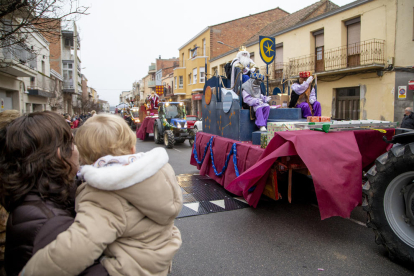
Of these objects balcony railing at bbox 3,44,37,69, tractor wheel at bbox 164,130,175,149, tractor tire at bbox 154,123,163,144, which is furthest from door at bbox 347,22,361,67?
balcony railing at bbox 3,44,37,69

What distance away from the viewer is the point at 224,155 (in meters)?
5.42

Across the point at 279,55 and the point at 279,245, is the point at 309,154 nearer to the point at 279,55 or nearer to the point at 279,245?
the point at 279,245

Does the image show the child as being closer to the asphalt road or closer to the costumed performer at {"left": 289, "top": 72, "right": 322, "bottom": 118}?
the asphalt road

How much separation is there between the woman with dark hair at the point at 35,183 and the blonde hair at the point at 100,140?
0.22 feet

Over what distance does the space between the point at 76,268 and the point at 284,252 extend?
8.30 feet

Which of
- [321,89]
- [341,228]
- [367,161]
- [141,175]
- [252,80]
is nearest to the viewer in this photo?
[141,175]

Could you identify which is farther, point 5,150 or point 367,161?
point 367,161

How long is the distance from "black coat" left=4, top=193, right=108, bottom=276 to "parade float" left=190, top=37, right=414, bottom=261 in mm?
2589

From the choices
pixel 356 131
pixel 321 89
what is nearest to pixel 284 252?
pixel 356 131

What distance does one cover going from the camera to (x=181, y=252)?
10.3 ft

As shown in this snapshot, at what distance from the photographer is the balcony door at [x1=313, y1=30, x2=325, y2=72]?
52.7 feet

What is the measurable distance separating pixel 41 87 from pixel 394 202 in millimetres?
24500

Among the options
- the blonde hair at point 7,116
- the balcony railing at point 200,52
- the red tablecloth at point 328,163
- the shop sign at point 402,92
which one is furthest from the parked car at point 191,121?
the blonde hair at point 7,116

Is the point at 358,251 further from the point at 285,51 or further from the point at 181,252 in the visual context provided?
the point at 285,51
